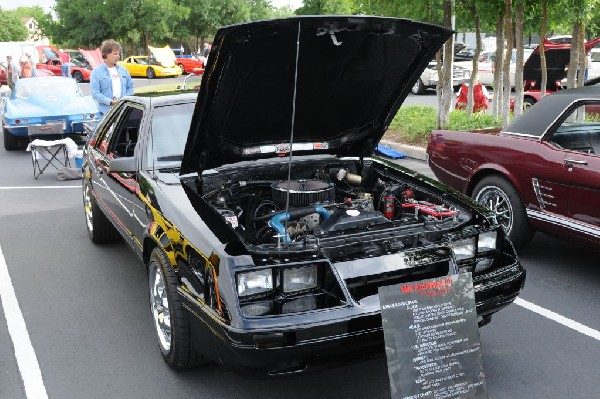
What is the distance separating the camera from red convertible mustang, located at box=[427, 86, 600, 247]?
492 cm

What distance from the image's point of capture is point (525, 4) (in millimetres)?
10375

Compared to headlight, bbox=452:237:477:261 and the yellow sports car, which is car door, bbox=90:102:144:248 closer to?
headlight, bbox=452:237:477:261

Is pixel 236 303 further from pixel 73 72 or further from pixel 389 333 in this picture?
pixel 73 72

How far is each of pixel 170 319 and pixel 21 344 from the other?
1308 mm

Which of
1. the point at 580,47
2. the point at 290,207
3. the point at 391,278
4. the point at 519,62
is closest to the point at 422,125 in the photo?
the point at 519,62

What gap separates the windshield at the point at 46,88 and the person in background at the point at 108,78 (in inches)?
184

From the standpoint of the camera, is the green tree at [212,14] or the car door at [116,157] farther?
the green tree at [212,14]

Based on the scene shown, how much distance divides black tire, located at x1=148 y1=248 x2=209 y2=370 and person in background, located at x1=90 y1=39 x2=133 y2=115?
5.02 metres

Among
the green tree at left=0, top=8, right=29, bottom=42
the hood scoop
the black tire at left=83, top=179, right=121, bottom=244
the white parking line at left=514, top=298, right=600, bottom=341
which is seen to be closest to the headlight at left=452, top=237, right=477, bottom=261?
the hood scoop

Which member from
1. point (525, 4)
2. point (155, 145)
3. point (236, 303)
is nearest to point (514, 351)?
point (236, 303)

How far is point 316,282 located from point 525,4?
8744 millimetres

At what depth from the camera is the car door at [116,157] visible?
4699mm

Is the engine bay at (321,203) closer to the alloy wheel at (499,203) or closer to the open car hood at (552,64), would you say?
the alloy wheel at (499,203)

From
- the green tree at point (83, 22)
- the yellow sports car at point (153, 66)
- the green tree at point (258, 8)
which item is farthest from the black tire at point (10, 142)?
the green tree at point (258, 8)
